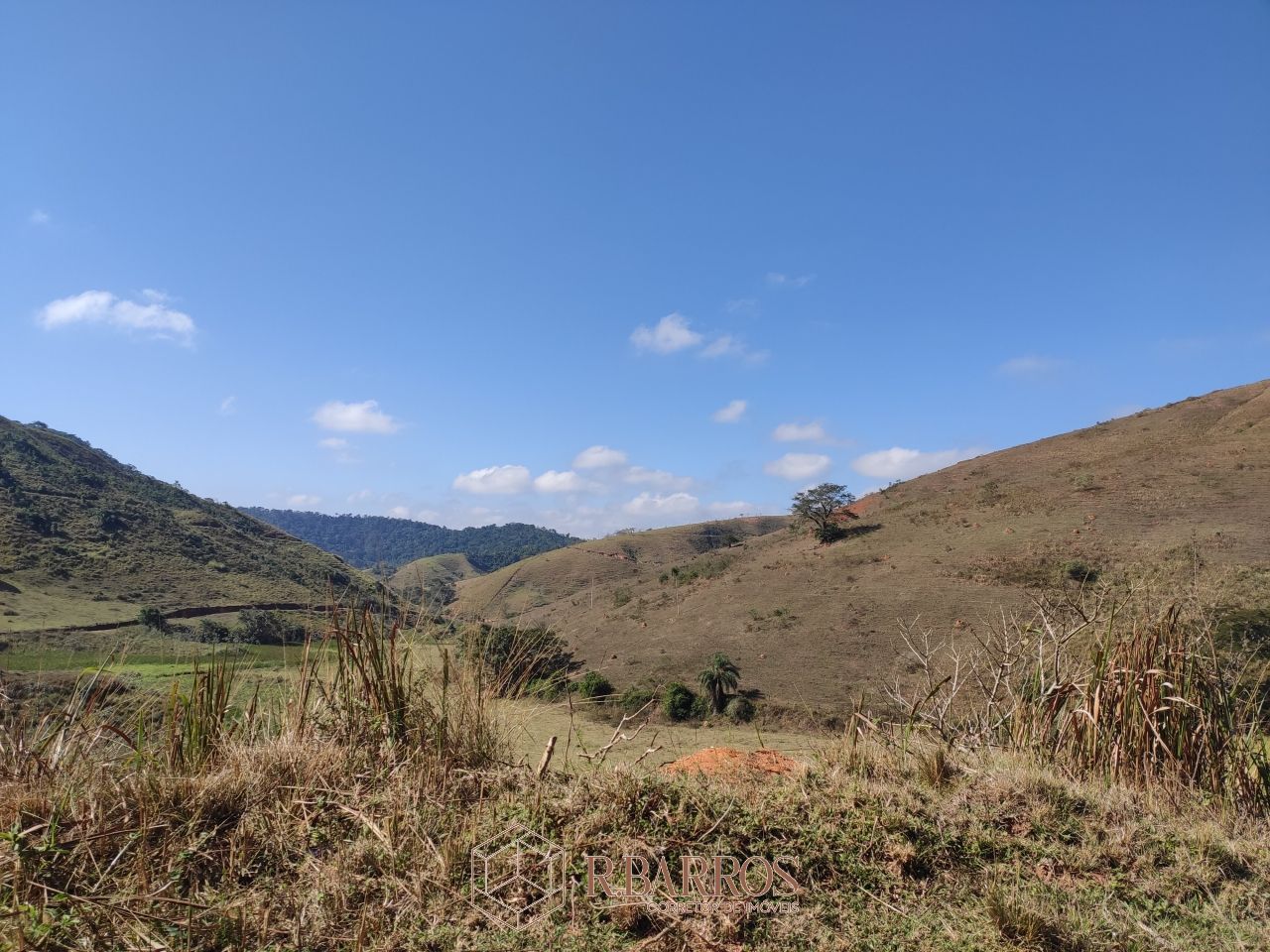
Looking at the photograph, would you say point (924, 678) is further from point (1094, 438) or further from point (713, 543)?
point (713, 543)

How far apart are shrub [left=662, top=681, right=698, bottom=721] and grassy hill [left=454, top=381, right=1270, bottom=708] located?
3495mm

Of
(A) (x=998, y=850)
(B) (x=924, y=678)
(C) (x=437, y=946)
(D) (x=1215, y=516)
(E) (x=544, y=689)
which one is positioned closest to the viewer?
(C) (x=437, y=946)

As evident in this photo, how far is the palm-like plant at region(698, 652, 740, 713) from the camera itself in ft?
80.6

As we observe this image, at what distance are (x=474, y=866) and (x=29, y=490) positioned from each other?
254 feet

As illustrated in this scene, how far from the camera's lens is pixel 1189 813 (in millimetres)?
3846

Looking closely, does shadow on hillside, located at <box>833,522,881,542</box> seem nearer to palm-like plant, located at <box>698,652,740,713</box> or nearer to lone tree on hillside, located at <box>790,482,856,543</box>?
lone tree on hillside, located at <box>790,482,856,543</box>

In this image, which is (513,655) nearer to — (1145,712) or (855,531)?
(1145,712)

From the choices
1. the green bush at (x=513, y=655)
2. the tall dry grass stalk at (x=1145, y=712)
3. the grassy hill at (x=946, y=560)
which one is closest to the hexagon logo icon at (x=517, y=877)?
the green bush at (x=513, y=655)

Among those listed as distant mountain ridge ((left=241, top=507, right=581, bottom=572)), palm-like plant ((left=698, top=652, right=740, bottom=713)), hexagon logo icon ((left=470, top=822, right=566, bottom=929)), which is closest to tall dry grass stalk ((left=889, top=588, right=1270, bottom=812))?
hexagon logo icon ((left=470, top=822, right=566, bottom=929))

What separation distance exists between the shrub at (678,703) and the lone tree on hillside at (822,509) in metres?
24.2

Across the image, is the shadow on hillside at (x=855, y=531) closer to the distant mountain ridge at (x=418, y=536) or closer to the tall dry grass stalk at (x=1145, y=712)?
the tall dry grass stalk at (x=1145, y=712)

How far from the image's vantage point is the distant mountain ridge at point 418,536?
4761 inches

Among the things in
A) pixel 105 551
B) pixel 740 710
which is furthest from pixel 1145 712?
pixel 105 551

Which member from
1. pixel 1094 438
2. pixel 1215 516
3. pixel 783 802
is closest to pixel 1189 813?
pixel 783 802
